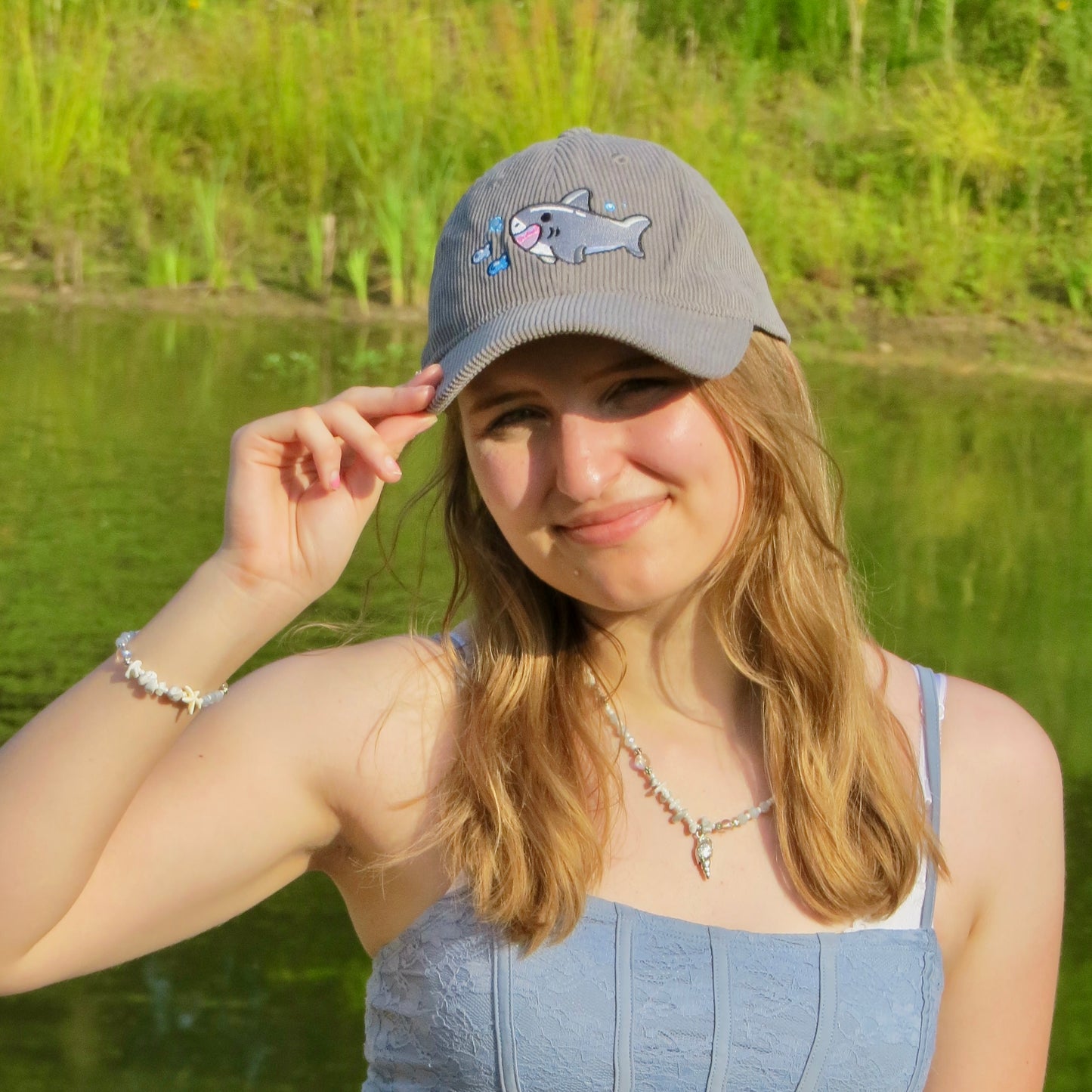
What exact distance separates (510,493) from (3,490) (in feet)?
4.63

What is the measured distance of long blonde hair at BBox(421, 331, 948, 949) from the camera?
1637 millimetres

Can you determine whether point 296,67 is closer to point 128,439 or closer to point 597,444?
point 128,439

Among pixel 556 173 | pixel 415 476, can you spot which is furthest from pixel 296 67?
pixel 556 173

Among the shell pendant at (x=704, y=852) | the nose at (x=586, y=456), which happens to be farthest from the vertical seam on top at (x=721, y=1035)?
the nose at (x=586, y=456)

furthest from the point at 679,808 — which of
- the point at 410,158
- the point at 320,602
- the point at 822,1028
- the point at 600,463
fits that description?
the point at 410,158

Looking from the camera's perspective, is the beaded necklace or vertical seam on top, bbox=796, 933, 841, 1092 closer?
vertical seam on top, bbox=796, 933, 841, 1092

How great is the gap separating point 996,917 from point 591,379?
0.74m

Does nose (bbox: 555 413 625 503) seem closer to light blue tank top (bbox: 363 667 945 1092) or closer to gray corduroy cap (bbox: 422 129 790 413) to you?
gray corduroy cap (bbox: 422 129 790 413)

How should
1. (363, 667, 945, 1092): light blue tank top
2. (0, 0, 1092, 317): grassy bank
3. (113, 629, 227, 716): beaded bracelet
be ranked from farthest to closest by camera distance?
(0, 0, 1092, 317): grassy bank < (363, 667, 945, 1092): light blue tank top < (113, 629, 227, 716): beaded bracelet

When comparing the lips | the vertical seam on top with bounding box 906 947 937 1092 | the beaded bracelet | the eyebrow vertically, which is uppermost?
the eyebrow

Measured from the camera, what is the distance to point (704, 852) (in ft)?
5.54

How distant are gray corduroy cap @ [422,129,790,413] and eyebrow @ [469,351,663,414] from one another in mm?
56

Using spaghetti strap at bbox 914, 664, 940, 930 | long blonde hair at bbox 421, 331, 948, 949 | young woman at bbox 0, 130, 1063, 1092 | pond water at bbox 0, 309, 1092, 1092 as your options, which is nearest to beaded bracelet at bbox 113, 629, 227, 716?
young woman at bbox 0, 130, 1063, 1092

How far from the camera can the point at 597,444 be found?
1.59 meters
